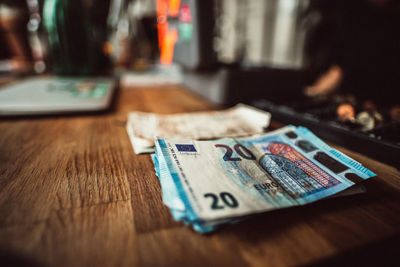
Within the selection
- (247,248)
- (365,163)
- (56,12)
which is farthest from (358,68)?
(56,12)

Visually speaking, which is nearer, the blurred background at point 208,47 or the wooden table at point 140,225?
the wooden table at point 140,225

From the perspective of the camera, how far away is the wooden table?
23 cm

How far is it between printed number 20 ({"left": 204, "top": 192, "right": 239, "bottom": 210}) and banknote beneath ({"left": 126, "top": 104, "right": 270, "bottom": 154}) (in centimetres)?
23

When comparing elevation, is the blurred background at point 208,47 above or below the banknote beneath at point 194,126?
above

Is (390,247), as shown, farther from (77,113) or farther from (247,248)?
(77,113)

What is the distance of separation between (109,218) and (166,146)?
16cm

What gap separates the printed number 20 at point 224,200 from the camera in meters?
0.28

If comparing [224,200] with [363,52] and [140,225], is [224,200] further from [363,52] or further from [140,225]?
[363,52]

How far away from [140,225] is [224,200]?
113 mm

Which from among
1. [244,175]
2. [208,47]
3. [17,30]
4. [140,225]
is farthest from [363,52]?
[17,30]

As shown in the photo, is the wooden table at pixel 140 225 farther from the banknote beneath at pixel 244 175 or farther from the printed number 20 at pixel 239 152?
the printed number 20 at pixel 239 152

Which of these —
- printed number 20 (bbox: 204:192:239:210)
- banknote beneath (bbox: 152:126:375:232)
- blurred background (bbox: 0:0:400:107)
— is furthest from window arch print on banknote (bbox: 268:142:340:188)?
blurred background (bbox: 0:0:400:107)

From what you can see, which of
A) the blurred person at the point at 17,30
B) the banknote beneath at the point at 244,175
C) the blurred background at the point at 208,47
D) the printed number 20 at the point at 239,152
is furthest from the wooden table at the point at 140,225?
the blurred person at the point at 17,30

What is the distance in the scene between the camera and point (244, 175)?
0.36m
